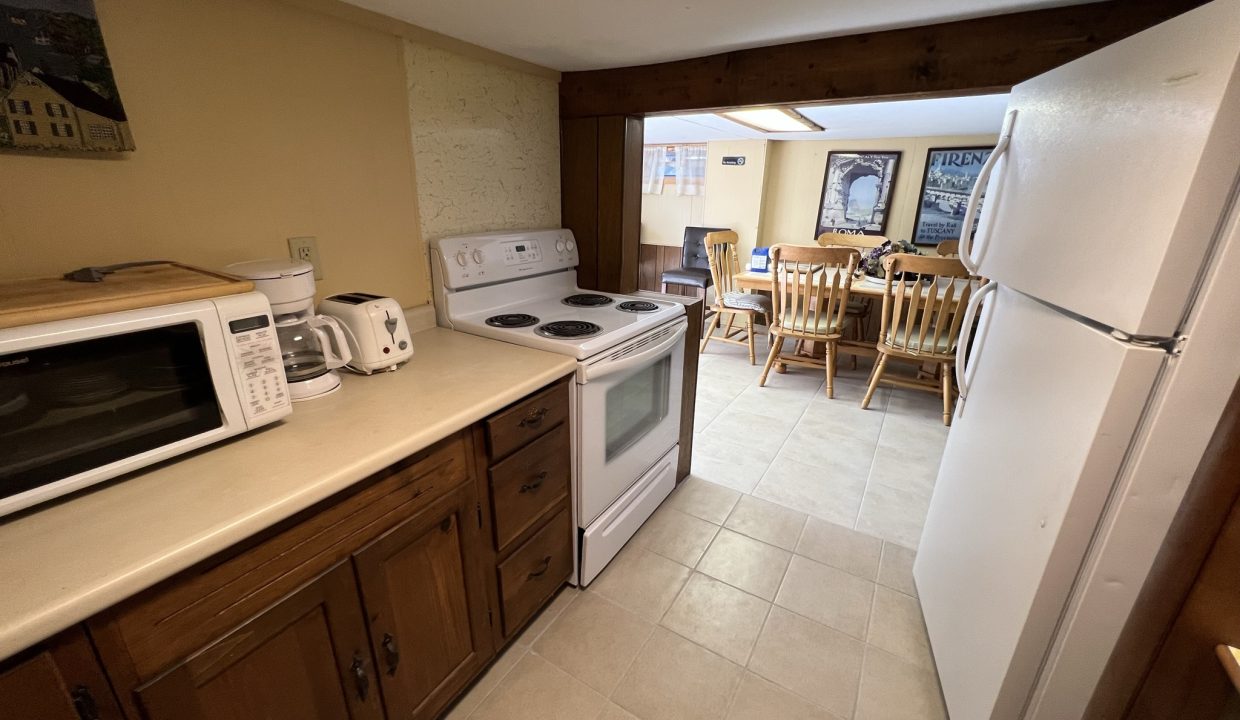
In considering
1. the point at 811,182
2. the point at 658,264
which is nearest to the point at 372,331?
the point at 811,182

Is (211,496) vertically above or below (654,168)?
below

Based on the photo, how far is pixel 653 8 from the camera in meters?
1.35

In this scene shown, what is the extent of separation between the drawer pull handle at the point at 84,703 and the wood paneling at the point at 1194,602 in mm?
1573

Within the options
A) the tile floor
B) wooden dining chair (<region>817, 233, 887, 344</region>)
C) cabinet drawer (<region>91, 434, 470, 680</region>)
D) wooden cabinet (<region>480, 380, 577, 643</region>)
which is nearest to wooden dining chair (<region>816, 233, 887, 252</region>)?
wooden dining chair (<region>817, 233, 887, 344</region>)

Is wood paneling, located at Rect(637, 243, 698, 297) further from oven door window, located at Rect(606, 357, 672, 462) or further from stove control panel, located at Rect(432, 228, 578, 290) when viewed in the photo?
oven door window, located at Rect(606, 357, 672, 462)

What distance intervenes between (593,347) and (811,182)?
13.7ft

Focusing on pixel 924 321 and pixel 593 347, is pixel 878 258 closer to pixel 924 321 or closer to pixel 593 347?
pixel 924 321

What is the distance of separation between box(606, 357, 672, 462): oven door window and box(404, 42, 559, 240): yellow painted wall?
0.86 meters

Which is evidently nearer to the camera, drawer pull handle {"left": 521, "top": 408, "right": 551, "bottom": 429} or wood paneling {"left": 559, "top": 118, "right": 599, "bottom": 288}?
drawer pull handle {"left": 521, "top": 408, "right": 551, "bottom": 429}

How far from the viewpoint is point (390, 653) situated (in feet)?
3.52

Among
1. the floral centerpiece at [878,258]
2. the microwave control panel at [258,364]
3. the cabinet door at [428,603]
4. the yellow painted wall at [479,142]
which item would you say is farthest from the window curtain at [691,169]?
the microwave control panel at [258,364]

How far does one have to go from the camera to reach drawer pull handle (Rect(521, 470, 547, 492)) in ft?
4.54

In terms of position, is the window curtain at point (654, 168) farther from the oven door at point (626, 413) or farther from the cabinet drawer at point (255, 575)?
the cabinet drawer at point (255, 575)

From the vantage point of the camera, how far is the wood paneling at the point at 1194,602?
0.71 m
